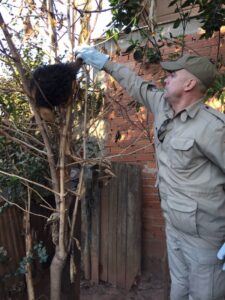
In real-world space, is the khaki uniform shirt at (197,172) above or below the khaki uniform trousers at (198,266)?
above

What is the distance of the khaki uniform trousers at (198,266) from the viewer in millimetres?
2449

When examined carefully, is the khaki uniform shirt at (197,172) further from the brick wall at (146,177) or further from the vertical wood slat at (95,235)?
the vertical wood slat at (95,235)

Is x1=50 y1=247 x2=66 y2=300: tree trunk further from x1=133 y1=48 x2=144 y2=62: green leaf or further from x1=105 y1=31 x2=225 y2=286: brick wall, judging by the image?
x1=105 y1=31 x2=225 y2=286: brick wall

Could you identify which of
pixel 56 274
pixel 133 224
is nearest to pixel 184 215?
pixel 56 274

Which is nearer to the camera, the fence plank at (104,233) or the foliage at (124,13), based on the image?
the foliage at (124,13)

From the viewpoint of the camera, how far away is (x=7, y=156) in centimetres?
330

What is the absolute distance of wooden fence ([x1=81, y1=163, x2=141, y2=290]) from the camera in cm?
472

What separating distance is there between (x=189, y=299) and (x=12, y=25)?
2.13 meters

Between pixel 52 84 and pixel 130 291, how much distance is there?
312cm

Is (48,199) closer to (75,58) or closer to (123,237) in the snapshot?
(75,58)

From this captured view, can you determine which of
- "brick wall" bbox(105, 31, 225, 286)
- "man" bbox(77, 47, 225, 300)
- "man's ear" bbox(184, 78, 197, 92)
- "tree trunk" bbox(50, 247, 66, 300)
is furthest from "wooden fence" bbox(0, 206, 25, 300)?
"brick wall" bbox(105, 31, 225, 286)

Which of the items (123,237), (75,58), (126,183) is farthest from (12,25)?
(123,237)

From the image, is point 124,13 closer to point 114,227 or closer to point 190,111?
point 190,111

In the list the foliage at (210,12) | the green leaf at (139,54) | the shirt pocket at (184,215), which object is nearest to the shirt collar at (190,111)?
the shirt pocket at (184,215)
